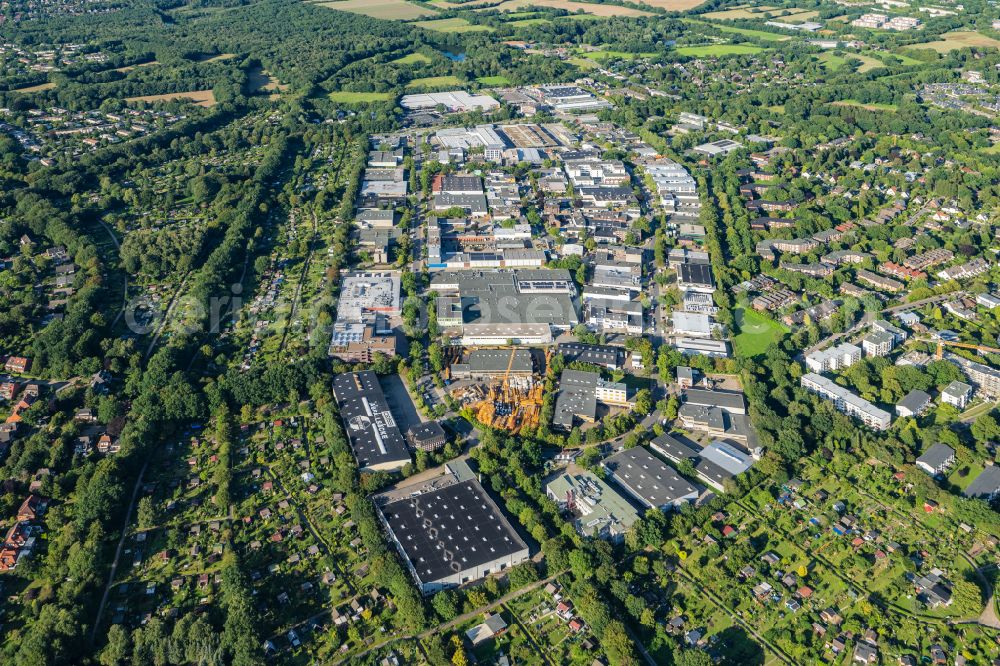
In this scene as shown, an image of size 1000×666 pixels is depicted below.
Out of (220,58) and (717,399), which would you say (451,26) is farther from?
(717,399)

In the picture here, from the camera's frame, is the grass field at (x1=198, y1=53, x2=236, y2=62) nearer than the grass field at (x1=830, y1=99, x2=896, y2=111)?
No

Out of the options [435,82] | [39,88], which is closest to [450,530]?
[435,82]

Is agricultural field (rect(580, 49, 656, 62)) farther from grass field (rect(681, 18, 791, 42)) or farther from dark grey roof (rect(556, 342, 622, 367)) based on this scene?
dark grey roof (rect(556, 342, 622, 367))

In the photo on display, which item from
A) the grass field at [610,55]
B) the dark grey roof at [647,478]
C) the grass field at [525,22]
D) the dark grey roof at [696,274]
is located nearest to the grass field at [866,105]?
the grass field at [610,55]

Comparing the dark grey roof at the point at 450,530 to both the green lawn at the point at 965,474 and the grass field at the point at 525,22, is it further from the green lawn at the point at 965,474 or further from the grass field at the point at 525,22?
the grass field at the point at 525,22

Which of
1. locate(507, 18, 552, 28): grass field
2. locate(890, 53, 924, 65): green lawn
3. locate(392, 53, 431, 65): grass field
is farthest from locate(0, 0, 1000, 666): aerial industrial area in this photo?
locate(507, 18, 552, 28): grass field

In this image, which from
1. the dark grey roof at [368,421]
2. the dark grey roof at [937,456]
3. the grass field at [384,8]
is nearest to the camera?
the dark grey roof at [937,456]

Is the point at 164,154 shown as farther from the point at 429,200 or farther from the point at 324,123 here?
the point at 429,200
